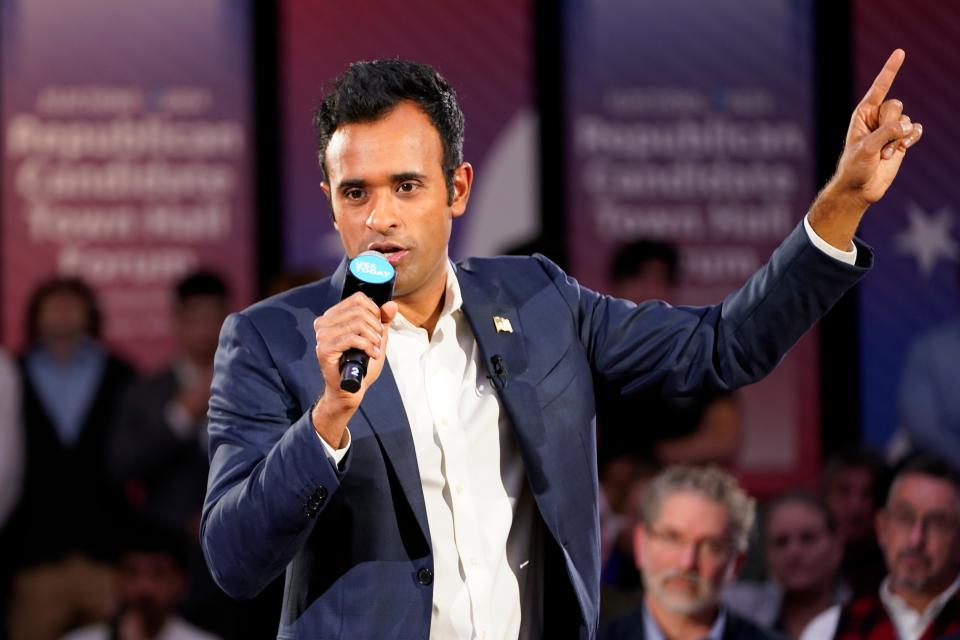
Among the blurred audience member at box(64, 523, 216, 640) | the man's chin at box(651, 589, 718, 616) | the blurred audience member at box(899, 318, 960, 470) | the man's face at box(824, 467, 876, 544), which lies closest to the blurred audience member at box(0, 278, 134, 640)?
the blurred audience member at box(64, 523, 216, 640)

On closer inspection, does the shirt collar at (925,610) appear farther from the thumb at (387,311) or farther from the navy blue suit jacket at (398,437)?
the thumb at (387,311)

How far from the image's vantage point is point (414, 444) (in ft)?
7.14

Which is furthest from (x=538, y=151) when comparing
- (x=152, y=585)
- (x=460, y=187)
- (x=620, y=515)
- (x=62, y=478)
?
(x=460, y=187)

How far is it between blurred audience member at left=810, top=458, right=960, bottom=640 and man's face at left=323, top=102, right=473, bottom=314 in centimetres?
229

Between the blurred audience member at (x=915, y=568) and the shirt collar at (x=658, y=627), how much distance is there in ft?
1.17

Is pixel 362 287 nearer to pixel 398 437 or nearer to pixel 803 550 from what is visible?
pixel 398 437

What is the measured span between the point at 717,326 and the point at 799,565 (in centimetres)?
239

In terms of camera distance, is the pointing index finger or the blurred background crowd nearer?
the pointing index finger

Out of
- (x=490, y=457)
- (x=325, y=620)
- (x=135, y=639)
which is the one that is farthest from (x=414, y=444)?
(x=135, y=639)

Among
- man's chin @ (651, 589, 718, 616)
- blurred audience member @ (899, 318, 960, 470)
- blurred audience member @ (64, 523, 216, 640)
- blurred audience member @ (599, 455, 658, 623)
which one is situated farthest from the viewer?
blurred audience member @ (899, 318, 960, 470)

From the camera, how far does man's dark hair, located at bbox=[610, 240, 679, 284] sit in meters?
5.59

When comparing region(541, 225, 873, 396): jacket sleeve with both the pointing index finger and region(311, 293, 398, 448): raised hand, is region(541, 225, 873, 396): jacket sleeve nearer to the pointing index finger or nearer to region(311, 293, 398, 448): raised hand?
the pointing index finger

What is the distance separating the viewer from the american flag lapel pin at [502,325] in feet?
7.54

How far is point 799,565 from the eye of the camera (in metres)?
4.47
